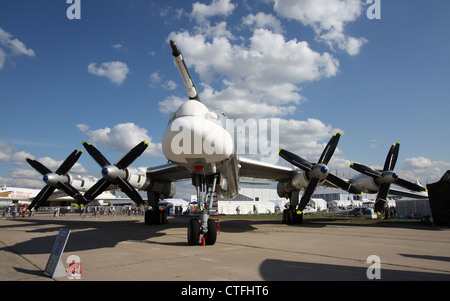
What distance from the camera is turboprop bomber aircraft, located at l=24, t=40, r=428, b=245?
690 centimetres

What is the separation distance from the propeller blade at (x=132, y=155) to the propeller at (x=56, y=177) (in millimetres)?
5336

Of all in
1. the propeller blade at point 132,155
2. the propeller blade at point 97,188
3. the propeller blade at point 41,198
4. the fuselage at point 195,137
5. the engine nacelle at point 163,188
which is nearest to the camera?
the fuselage at point 195,137

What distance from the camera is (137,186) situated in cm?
1464

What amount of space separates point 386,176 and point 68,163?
62.2 ft

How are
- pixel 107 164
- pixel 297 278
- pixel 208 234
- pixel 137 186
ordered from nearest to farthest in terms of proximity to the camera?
pixel 297 278 < pixel 208 234 < pixel 107 164 < pixel 137 186

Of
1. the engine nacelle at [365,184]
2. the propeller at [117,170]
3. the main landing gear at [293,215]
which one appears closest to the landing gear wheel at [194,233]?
the propeller at [117,170]

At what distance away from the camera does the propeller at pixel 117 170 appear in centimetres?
1261

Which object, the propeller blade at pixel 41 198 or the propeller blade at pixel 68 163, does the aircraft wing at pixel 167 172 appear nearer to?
the propeller blade at pixel 68 163

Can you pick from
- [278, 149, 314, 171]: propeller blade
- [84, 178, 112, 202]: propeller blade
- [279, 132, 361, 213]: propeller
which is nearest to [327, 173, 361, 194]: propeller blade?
[279, 132, 361, 213]: propeller

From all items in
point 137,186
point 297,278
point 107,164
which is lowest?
point 297,278
